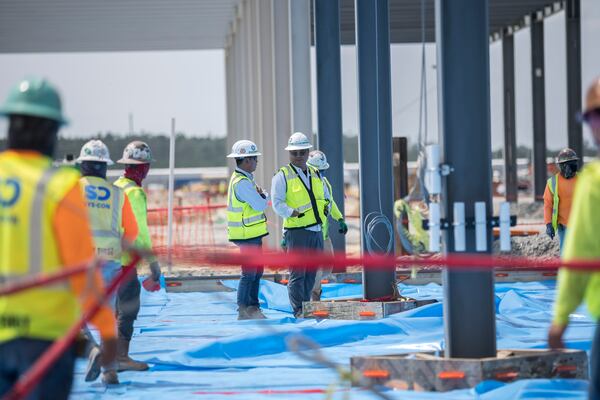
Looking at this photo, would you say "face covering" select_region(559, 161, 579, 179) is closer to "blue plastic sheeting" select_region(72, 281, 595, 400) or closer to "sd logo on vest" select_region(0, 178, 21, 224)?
"blue plastic sheeting" select_region(72, 281, 595, 400)

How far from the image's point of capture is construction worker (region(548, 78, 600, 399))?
446cm

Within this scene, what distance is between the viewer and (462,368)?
319 inches

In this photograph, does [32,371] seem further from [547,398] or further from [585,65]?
[585,65]

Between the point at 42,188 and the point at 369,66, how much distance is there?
34.3 feet

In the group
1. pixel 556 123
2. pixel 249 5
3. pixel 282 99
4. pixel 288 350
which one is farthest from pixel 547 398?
pixel 556 123

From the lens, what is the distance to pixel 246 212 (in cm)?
1295

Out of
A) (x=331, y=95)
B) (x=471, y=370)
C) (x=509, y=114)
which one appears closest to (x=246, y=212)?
(x=331, y=95)

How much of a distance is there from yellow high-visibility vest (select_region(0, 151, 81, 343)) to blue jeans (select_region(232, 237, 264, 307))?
8505mm

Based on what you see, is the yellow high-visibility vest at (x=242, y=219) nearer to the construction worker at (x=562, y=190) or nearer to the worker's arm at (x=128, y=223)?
the construction worker at (x=562, y=190)

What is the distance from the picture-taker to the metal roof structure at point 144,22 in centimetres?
3238

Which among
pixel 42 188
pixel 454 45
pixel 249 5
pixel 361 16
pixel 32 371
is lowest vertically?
pixel 32 371

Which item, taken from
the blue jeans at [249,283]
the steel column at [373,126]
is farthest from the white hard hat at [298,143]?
the steel column at [373,126]

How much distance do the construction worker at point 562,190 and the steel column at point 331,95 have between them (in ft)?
13.0

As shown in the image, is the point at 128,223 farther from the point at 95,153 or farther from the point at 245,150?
the point at 245,150
